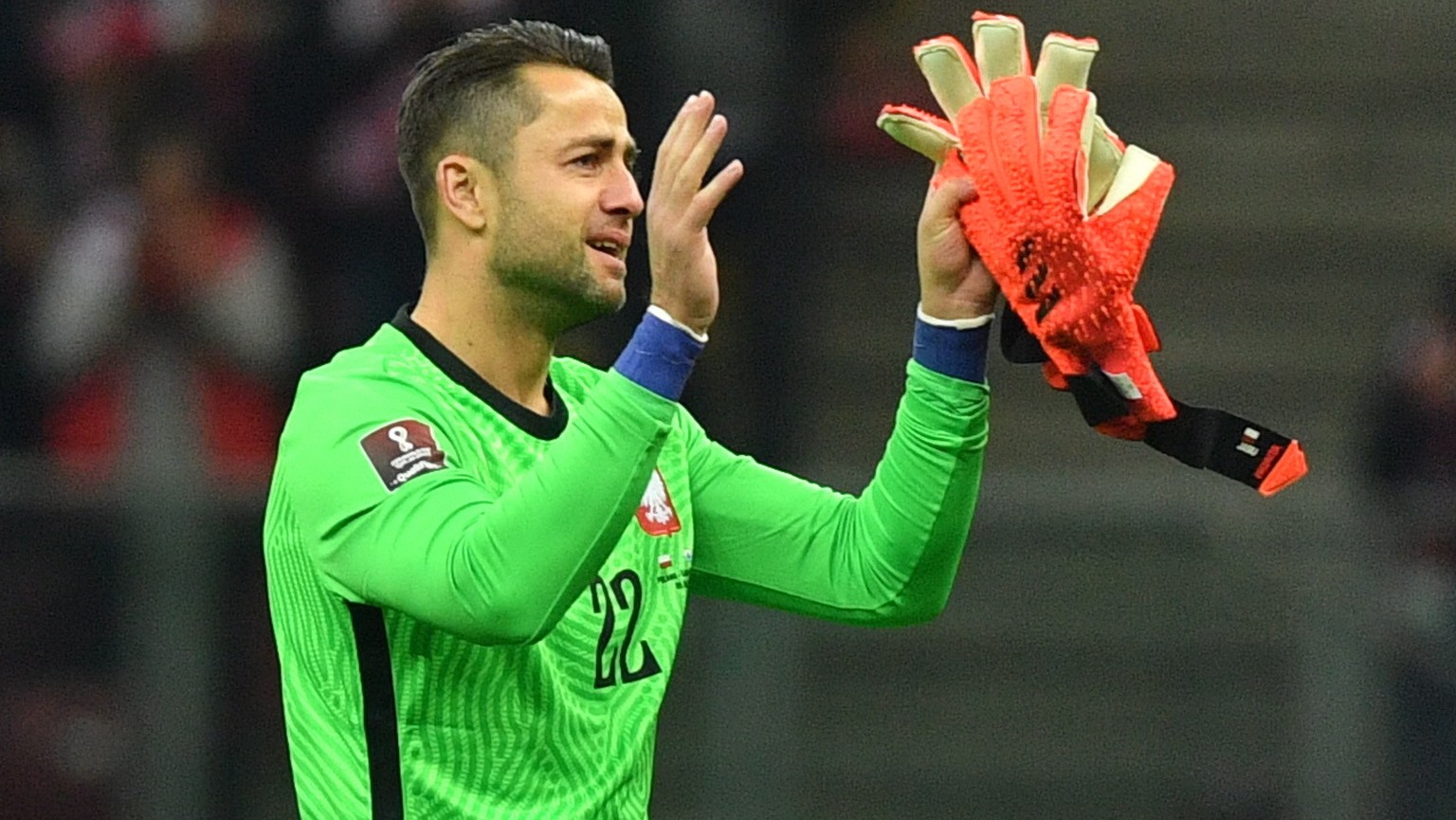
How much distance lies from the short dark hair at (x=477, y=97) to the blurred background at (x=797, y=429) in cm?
318

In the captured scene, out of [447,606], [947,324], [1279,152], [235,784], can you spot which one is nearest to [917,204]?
[1279,152]

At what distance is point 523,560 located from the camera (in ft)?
9.07

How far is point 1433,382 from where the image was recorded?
6746 millimetres

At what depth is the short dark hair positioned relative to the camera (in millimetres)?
3207

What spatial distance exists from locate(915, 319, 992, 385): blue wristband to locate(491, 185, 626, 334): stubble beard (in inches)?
15.6

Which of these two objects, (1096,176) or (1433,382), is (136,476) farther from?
(1096,176)

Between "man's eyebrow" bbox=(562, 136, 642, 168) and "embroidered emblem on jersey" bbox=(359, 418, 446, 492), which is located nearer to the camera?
"embroidered emblem on jersey" bbox=(359, 418, 446, 492)

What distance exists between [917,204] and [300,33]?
1964mm

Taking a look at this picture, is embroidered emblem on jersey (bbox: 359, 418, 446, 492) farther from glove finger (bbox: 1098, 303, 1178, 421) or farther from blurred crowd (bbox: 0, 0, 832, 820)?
blurred crowd (bbox: 0, 0, 832, 820)

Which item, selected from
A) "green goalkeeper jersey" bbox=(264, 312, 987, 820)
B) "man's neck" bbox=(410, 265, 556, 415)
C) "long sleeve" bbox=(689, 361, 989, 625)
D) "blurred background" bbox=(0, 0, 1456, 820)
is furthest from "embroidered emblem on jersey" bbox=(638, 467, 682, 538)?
"blurred background" bbox=(0, 0, 1456, 820)

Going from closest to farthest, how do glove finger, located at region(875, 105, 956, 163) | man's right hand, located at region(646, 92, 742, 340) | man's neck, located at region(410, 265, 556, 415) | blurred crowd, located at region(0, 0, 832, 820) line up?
man's right hand, located at region(646, 92, 742, 340)
glove finger, located at region(875, 105, 956, 163)
man's neck, located at region(410, 265, 556, 415)
blurred crowd, located at region(0, 0, 832, 820)

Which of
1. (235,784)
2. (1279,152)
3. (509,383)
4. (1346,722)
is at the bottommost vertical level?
(235,784)

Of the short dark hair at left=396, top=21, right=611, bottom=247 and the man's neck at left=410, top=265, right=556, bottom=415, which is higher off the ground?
the short dark hair at left=396, top=21, right=611, bottom=247

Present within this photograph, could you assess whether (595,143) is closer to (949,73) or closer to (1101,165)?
(949,73)
